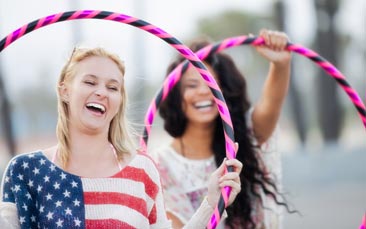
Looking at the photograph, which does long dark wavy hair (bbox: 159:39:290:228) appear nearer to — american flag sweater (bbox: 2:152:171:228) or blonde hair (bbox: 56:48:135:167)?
blonde hair (bbox: 56:48:135:167)

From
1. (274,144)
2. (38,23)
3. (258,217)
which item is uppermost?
(38,23)

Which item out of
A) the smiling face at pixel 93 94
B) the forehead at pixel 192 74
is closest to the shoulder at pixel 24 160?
the smiling face at pixel 93 94

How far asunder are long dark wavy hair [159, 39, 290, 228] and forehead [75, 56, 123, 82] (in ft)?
5.29

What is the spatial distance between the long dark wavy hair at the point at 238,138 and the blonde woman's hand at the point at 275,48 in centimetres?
29

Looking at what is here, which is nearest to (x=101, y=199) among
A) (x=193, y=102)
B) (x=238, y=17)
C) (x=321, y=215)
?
(x=193, y=102)

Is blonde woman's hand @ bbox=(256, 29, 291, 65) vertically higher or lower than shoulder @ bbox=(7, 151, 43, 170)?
higher

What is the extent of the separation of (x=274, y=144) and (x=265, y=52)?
2.23 feet

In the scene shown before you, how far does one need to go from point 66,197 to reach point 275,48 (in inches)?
84.8

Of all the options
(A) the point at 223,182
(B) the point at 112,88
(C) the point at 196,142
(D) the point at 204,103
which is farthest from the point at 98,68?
(C) the point at 196,142

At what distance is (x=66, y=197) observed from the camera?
13.1ft

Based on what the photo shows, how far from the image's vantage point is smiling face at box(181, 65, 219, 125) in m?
5.55

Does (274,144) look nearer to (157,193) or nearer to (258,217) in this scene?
(258,217)

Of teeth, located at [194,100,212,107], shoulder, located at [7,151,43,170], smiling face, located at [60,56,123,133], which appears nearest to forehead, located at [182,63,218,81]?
teeth, located at [194,100,212,107]

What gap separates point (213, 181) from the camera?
4.38 meters
